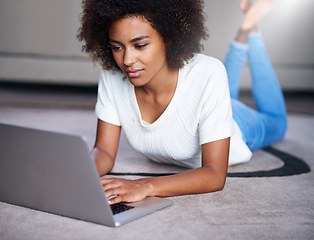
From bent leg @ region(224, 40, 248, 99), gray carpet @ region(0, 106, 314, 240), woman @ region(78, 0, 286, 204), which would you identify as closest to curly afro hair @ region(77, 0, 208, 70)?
woman @ region(78, 0, 286, 204)

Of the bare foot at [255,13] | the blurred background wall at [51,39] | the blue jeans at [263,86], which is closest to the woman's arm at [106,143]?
the blue jeans at [263,86]

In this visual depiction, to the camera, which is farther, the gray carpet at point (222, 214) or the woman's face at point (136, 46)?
the woman's face at point (136, 46)

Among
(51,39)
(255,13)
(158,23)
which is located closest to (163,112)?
(158,23)

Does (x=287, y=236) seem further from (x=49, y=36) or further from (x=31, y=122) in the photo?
(x=49, y=36)

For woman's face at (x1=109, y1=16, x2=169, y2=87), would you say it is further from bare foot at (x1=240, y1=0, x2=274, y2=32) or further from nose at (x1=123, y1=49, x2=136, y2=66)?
bare foot at (x1=240, y1=0, x2=274, y2=32)

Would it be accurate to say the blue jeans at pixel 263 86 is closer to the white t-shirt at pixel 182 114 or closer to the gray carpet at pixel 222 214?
the gray carpet at pixel 222 214

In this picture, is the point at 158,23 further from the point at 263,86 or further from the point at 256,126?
the point at 263,86

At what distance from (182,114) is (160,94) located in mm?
97

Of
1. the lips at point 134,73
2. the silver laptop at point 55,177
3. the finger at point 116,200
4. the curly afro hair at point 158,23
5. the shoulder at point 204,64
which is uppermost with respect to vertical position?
the curly afro hair at point 158,23

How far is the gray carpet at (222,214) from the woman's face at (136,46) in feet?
1.18

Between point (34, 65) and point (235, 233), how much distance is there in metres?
2.42

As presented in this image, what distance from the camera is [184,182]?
1199mm

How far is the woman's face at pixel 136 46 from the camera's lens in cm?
119

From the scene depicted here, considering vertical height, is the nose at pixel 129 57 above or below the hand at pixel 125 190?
above
